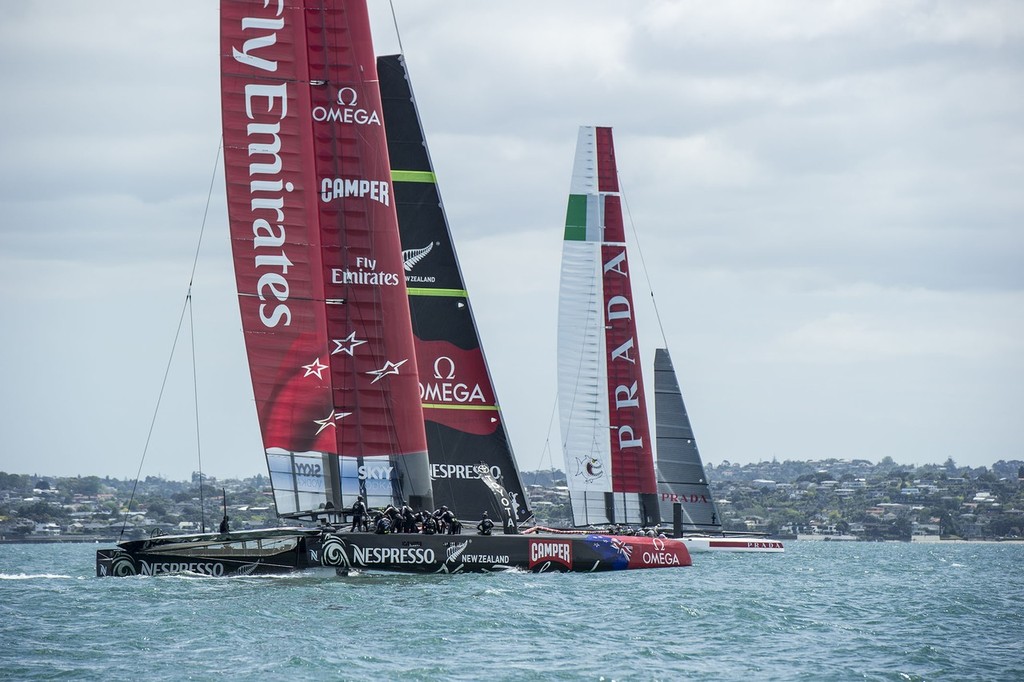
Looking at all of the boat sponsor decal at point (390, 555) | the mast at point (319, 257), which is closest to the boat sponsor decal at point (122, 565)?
the mast at point (319, 257)

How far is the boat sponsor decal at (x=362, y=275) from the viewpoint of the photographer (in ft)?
99.0

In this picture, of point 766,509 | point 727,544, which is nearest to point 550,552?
point 727,544

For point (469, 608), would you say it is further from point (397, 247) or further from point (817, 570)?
point (817, 570)

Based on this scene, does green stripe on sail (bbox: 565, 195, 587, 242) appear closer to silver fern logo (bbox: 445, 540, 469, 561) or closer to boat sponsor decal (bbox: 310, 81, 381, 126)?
boat sponsor decal (bbox: 310, 81, 381, 126)

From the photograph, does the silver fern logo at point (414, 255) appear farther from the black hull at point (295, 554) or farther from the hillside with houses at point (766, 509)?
the hillside with houses at point (766, 509)

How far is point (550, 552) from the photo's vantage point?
30469mm

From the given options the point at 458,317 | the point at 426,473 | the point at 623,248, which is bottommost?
the point at 426,473

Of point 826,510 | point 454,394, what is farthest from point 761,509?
point 454,394

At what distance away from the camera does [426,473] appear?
3066 cm

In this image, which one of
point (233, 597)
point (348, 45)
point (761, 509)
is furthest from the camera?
point (761, 509)

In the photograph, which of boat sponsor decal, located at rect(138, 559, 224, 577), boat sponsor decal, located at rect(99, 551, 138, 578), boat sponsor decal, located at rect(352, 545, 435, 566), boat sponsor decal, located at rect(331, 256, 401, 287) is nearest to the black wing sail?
boat sponsor decal, located at rect(331, 256, 401, 287)

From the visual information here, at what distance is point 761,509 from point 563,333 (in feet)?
227

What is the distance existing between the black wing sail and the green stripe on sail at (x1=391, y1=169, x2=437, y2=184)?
23 mm

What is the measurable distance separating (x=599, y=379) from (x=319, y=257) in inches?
573
